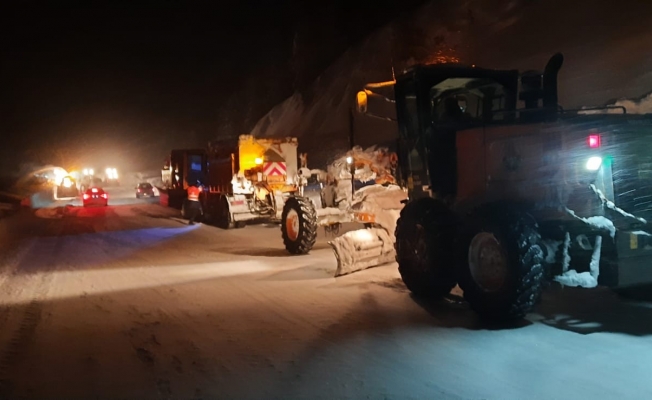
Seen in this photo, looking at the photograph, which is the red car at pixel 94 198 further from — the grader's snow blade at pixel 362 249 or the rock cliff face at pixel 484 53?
the grader's snow blade at pixel 362 249

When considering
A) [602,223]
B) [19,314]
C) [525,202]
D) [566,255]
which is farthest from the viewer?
[19,314]

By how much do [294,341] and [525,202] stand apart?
3619 mm

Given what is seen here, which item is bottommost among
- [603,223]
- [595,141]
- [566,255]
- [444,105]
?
[566,255]

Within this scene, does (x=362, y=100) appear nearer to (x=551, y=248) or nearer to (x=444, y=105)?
(x=444, y=105)

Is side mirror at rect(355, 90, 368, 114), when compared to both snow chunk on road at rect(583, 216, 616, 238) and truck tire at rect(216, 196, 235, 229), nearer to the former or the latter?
snow chunk on road at rect(583, 216, 616, 238)

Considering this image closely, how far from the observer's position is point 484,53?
38938 millimetres

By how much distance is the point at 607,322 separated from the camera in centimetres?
813

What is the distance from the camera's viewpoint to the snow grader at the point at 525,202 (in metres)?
7.93

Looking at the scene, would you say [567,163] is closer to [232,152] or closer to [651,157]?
[651,157]

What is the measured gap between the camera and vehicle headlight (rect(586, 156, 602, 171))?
7918 millimetres

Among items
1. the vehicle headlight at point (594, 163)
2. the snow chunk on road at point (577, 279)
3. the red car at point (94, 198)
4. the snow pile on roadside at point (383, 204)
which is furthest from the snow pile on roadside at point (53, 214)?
the vehicle headlight at point (594, 163)

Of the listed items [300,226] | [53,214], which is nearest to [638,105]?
[300,226]

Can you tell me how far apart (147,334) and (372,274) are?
4.91m

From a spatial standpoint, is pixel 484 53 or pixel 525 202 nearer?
pixel 525 202
